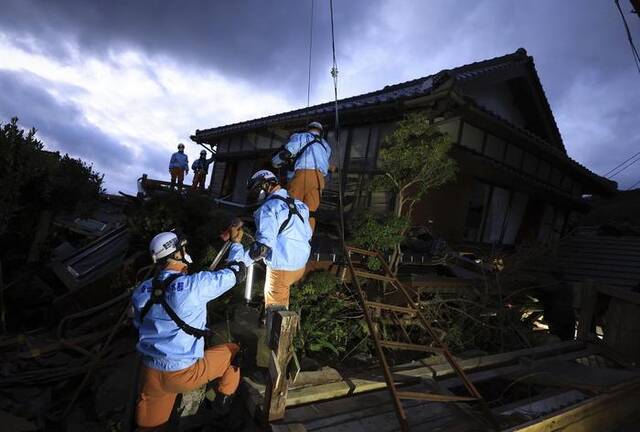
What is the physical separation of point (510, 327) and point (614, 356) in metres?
1.74

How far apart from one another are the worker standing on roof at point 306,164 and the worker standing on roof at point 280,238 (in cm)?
133

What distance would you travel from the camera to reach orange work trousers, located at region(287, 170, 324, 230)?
20.2ft

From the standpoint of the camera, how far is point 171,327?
11.6ft

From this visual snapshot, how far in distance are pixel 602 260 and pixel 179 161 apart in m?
16.8

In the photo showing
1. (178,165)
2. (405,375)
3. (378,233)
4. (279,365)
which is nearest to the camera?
(279,365)

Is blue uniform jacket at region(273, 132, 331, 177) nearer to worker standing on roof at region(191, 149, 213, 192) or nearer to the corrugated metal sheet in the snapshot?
the corrugated metal sheet

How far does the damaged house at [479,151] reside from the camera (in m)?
9.37

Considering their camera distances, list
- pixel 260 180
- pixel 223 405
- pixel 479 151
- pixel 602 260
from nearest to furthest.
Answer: pixel 223 405 < pixel 260 180 < pixel 479 151 < pixel 602 260

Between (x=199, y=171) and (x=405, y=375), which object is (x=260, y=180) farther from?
(x=199, y=171)

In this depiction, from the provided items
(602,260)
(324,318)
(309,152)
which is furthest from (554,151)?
(324,318)

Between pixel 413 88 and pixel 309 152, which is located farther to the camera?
pixel 413 88

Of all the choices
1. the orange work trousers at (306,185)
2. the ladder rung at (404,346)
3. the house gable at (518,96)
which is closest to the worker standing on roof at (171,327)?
the ladder rung at (404,346)

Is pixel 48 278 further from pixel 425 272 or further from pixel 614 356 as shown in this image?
pixel 614 356

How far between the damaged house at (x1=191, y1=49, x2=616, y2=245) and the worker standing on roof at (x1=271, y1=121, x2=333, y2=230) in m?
2.55
